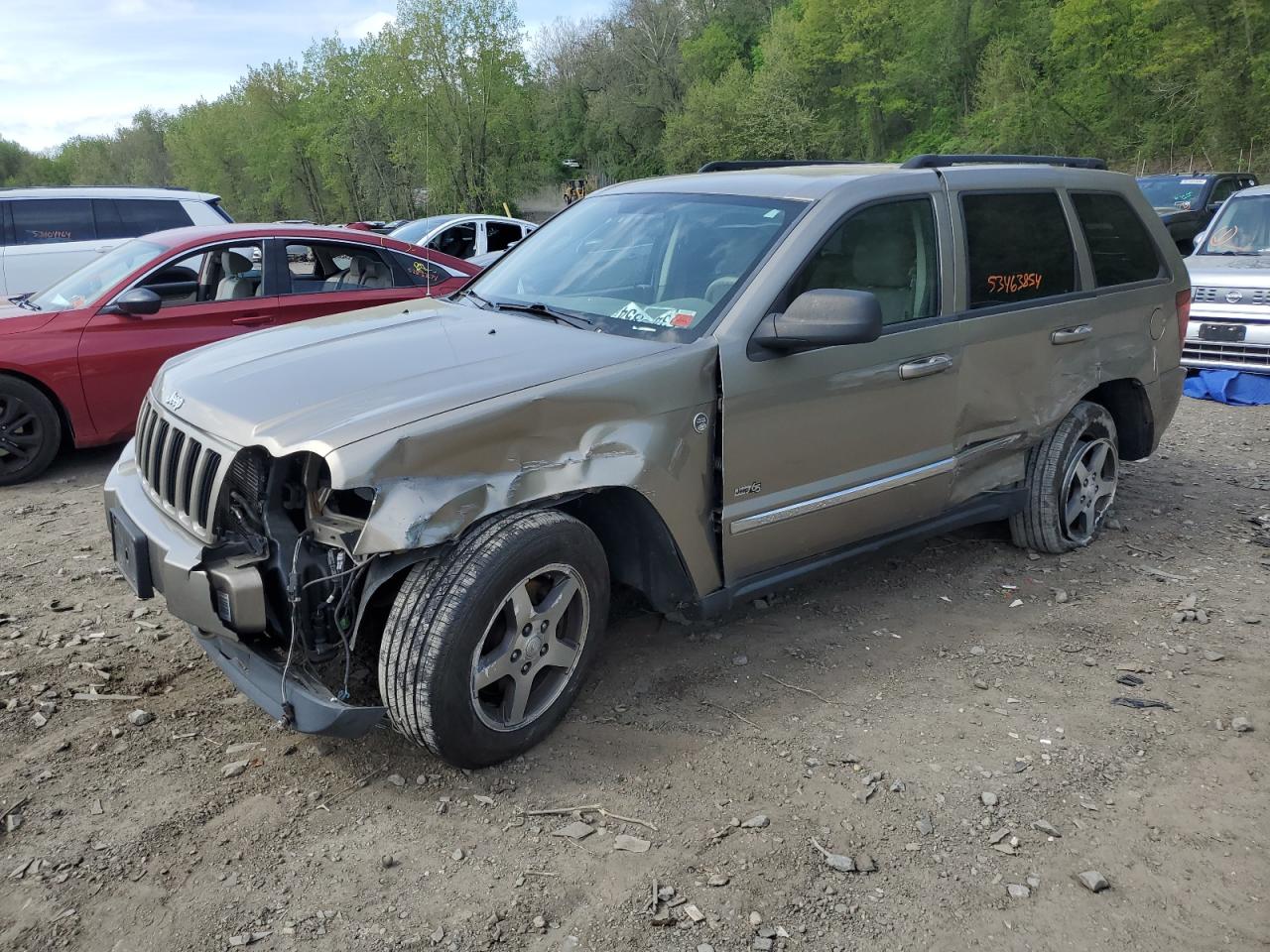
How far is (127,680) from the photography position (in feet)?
12.4

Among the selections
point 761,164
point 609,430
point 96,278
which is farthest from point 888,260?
point 96,278

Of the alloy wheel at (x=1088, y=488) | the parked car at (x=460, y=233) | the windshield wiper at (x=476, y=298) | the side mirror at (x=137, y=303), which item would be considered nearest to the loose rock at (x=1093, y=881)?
the alloy wheel at (x=1088, y=488)

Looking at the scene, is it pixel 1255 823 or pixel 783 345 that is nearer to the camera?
pixel 1255 823

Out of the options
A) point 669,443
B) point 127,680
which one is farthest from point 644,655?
point 127,680

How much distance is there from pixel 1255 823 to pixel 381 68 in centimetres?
5932

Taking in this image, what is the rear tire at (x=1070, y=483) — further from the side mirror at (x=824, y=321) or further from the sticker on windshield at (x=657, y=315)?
the sticker on windshield at (x=657, y=315)

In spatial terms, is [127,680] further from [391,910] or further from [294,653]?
Answer: [391,910]

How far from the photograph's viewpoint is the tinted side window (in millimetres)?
10477

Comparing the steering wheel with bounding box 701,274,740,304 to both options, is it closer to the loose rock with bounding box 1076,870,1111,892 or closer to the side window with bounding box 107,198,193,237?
the loose rock with bounding box 1076,870,1111,892

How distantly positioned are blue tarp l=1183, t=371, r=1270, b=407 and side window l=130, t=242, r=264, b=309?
738 centimetres

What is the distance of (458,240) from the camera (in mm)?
15609

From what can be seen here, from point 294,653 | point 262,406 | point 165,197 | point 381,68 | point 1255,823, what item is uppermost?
point 381,68

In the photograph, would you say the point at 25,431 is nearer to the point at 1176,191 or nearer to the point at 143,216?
the point at 143,216

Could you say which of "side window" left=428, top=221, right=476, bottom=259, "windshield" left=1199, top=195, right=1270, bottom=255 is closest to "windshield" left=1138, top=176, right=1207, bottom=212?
"windshield" left=1199, top=195, right=1270, bottom=255
